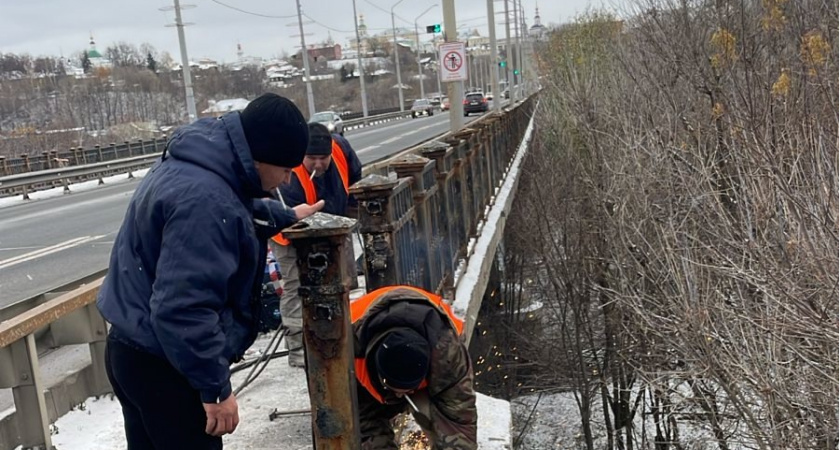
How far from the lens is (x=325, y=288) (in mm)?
2637

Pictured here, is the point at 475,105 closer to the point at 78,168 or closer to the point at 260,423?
the point at 78,168

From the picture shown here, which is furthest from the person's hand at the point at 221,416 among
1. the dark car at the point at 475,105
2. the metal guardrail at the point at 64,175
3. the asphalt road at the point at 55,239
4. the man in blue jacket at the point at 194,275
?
the dark car at the point at 475,105

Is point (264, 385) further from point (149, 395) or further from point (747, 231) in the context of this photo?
point (747, 231)

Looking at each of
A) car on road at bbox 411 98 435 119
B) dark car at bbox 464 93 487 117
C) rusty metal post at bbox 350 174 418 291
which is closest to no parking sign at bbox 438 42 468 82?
rusty metal post at bbox 350 174 418 291

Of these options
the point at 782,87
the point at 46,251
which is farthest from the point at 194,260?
the point at 782,87

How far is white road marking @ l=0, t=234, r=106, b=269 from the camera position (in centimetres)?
1015

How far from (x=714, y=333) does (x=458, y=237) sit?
14.4 ft

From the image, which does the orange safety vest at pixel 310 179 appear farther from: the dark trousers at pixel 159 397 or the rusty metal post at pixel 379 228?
the dark trousers at pixel 159 397

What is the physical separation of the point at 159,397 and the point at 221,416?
0.74 ft

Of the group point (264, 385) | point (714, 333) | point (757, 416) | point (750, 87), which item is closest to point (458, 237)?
point (264, 385)

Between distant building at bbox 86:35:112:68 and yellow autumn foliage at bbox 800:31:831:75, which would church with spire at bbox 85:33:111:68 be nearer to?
distant building at bbox 86:35:112:68

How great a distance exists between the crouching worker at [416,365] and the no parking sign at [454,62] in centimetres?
966

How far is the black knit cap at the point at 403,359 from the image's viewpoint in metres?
2.82

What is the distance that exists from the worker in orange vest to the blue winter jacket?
1.79 m
